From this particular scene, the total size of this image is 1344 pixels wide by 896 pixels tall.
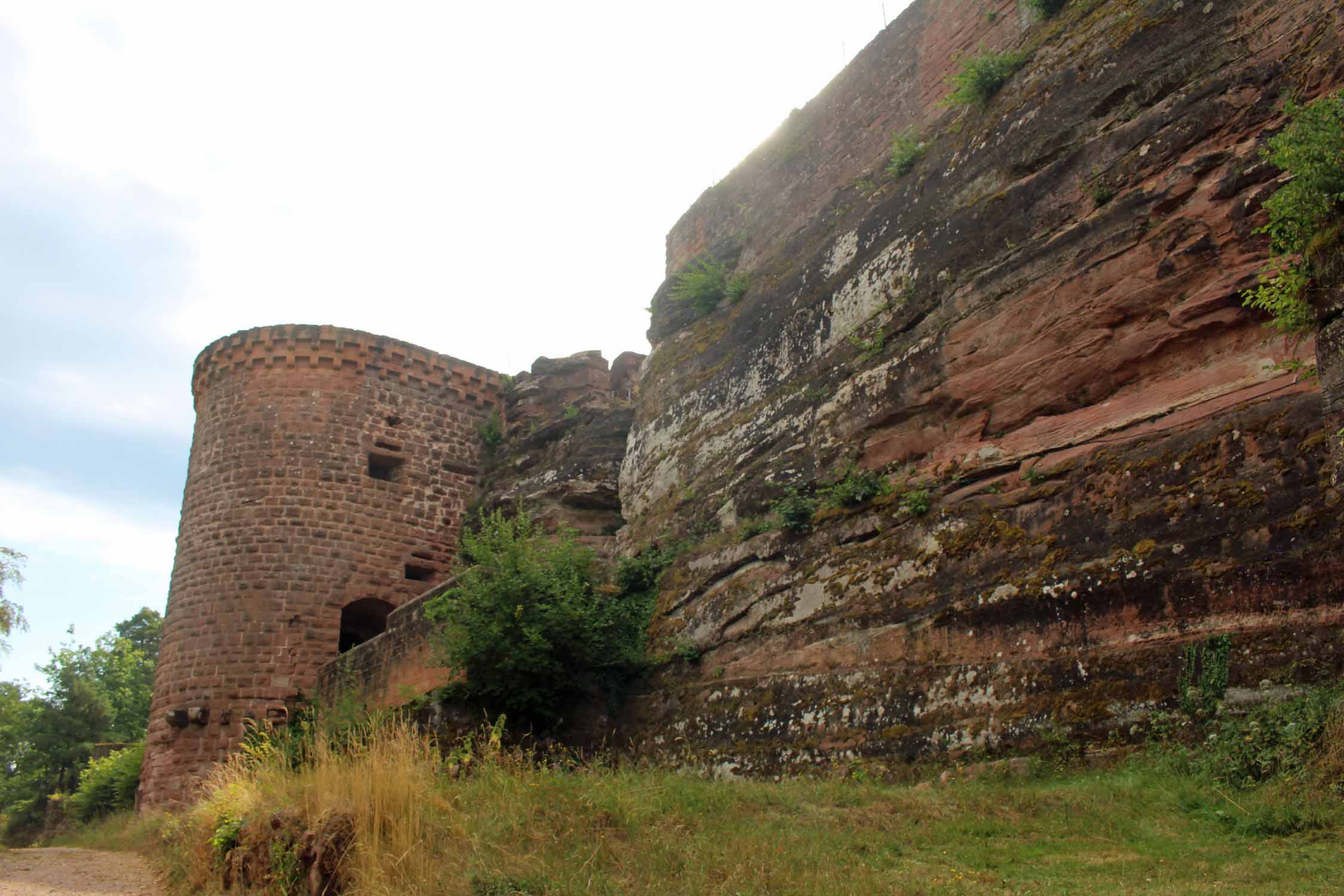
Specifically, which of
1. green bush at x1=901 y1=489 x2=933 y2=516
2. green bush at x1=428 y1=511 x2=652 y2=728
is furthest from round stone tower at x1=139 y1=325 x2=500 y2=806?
green bush at x1=901 y1=489 x2=933 y2=516

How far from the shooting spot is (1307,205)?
224 inches

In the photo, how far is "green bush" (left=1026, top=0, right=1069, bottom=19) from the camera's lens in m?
11.2

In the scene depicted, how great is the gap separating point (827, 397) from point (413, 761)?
5.61m

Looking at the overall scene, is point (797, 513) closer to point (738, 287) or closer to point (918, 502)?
point (918, 502)

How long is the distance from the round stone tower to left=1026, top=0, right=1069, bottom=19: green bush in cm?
1274

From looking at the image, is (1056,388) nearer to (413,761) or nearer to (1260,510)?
(1260,510)

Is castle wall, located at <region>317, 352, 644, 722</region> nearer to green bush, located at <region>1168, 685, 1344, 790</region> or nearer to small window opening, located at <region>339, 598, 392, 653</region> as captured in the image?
small window opening, located at <region>339, 598, 392, 653</region>

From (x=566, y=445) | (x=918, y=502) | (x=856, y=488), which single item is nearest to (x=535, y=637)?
(x=856, y=488)

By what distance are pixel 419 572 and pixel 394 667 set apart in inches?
166

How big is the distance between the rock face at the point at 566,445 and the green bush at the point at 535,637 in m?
2.14

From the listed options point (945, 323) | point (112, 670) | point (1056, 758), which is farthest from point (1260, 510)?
point (112, 670)

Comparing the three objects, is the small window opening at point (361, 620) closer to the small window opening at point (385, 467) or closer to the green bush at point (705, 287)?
the small window opening at point (385, 467)

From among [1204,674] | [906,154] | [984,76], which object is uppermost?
[984,76]

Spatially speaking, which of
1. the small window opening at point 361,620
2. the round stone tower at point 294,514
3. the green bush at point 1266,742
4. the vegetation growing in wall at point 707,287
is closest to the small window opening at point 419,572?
the round stone tower at point 294,514
